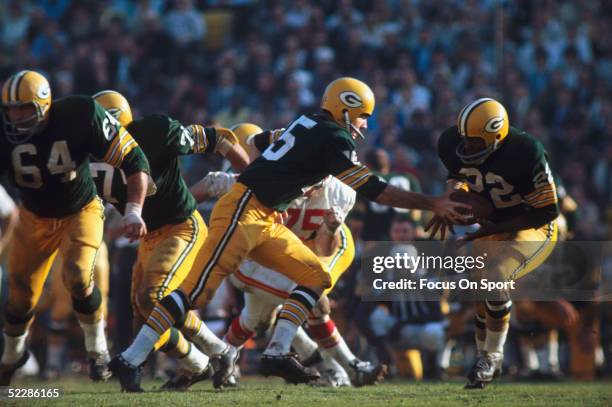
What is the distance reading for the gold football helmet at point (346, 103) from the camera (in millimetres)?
7582

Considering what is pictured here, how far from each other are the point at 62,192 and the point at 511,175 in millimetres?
2872

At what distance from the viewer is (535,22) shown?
1430cm

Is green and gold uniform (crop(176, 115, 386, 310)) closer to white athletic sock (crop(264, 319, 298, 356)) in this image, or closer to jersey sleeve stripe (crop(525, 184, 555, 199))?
white athletic sock (crop(264, 319, 298, 356))

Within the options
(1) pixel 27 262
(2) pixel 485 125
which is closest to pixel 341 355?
(2) pixel 485 125

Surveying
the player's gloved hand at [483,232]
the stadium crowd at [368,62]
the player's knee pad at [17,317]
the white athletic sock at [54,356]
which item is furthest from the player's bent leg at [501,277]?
the white athletic sock at [54,356]

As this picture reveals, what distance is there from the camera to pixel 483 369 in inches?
300

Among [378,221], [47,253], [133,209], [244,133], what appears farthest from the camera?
[378,221]

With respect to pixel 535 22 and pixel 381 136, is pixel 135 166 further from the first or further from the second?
pixel 535 22

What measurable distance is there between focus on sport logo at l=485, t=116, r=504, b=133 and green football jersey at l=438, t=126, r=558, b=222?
0.61ft

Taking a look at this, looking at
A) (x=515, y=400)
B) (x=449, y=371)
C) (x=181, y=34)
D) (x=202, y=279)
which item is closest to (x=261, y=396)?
(x=202, y=279)

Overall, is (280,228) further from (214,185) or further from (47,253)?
(47,253)

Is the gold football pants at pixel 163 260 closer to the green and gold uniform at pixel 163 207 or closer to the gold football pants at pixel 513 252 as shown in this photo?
the green and gold uniform at pixel 163 207

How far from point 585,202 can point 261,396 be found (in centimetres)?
632

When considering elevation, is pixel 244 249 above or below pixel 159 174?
below
